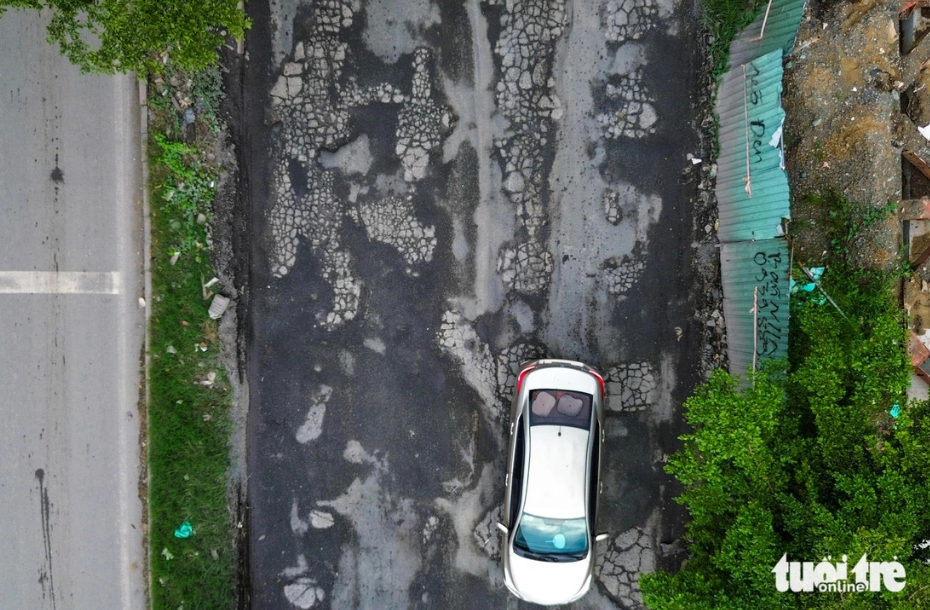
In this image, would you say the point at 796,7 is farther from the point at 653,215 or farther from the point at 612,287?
the point at 612,287

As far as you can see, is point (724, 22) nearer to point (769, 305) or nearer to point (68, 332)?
point (769, 305)

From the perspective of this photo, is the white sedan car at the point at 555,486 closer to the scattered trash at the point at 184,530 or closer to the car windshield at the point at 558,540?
the car windshield at the point at 558,540

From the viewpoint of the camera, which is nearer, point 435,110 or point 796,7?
point 796,7

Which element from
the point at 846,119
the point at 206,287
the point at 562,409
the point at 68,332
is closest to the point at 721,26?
the point at 846,119

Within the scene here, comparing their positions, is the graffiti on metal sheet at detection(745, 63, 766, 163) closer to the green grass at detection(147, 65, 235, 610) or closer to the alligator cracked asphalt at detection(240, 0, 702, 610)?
the alligator cracked asphalt at detection(240, 0, 702, 610)

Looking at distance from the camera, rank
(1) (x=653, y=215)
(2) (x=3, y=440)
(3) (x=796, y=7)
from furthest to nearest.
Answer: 1. (1) (x=653, y=215)
2. (2) (x=3, y=440)
3. (3) (x=796, y=7)

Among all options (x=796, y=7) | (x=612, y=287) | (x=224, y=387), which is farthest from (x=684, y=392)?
(x=224, y=387)

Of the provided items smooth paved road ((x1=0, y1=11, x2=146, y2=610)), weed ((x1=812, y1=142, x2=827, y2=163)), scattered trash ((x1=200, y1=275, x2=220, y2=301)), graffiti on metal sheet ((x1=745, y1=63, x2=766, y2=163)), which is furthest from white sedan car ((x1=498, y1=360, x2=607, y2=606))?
smooth paved road ((x1=0, y1=11, x2=146, y2=610))
